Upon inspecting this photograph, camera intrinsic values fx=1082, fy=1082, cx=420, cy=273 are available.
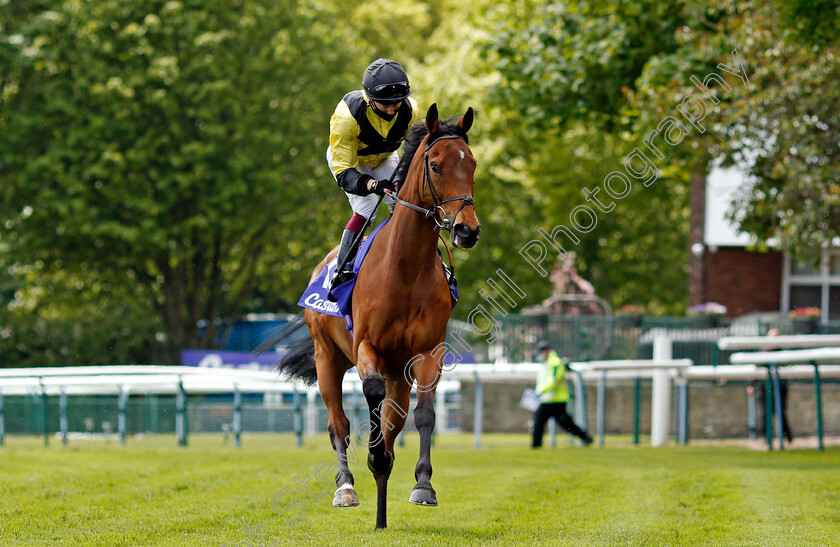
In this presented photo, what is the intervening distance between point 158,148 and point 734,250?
14.4m

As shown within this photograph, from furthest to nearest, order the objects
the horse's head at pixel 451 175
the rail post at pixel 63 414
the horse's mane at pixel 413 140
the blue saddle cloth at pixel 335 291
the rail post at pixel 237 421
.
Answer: the rail post at pixel 63 414 < the rail post at pixel 237 421 < the blue saddle cloth at pixel 335 291 < the horse's mane at pixel 413 140 < the horse's head at pixel 451 175

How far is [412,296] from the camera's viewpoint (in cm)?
714

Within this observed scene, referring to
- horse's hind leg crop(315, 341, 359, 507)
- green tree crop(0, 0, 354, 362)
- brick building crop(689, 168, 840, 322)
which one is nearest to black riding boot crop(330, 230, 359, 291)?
horse's hind leg crop(315, 341, 359, 507)

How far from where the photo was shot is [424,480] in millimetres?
6840

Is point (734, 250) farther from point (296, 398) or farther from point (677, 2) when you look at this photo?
point (296, 398)

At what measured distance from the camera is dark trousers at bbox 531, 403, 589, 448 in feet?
54.9

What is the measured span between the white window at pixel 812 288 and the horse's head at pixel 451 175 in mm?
20580

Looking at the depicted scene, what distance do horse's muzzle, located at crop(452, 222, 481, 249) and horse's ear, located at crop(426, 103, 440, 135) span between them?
82cm

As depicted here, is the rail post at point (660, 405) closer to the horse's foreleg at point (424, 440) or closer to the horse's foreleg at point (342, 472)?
the horse's foreleg at point (342, 472)

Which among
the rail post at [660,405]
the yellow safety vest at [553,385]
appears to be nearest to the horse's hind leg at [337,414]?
the yellow safety vest at [553,385]

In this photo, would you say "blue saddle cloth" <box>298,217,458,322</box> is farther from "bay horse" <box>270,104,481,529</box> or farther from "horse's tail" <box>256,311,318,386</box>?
"horse's tail" <box>256,311,318,386</box>

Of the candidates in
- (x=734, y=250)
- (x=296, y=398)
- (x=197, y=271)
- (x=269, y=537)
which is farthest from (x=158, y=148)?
(x=269, y=537)

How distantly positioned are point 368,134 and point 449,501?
3.43m

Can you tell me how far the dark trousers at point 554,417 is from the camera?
16.7 metres
